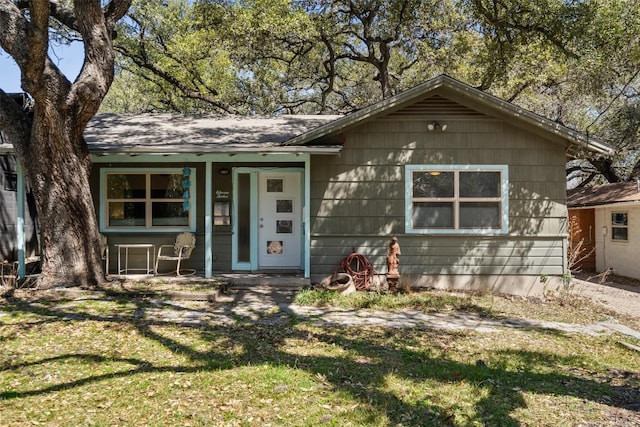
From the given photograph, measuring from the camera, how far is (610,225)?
44.7 ft

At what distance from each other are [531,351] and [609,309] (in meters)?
4.11

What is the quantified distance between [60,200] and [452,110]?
24.3ft

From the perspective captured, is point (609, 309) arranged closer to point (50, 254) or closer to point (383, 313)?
point (383, 313)

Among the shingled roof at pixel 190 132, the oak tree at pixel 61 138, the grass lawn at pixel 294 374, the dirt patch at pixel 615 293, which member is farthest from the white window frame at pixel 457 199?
the oak tree at pixel 61 138


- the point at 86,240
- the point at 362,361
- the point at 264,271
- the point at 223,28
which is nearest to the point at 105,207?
the point at 86,240

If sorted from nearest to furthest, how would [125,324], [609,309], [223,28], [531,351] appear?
[531,351] < [125,324] < [609,309] < [223,28]

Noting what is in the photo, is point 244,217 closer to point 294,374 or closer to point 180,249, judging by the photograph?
point 180,249

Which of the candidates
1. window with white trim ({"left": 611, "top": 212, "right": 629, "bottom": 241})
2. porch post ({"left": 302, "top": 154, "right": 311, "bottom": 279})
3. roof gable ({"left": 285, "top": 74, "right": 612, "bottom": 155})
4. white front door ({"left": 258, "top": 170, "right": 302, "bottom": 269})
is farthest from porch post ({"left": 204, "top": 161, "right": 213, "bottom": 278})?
window with white trim ({"left": 611, "top": 212, "right": 629, "bottom": 241})

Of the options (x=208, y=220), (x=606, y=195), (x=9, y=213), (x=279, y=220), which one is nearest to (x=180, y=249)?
(x=208, y=220)

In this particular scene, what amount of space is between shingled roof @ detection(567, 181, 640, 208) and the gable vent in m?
6.59

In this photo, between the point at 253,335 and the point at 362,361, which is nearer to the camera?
the point at 362,361

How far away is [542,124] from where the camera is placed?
327 inches

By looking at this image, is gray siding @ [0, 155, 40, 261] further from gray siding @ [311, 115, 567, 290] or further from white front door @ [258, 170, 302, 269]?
gray siding @ [311, 115, 567, 290]

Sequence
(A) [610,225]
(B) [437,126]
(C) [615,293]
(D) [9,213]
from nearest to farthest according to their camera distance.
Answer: (B) [437,126], (C) [615,293], (D) [9,213], (A) [610,225]
